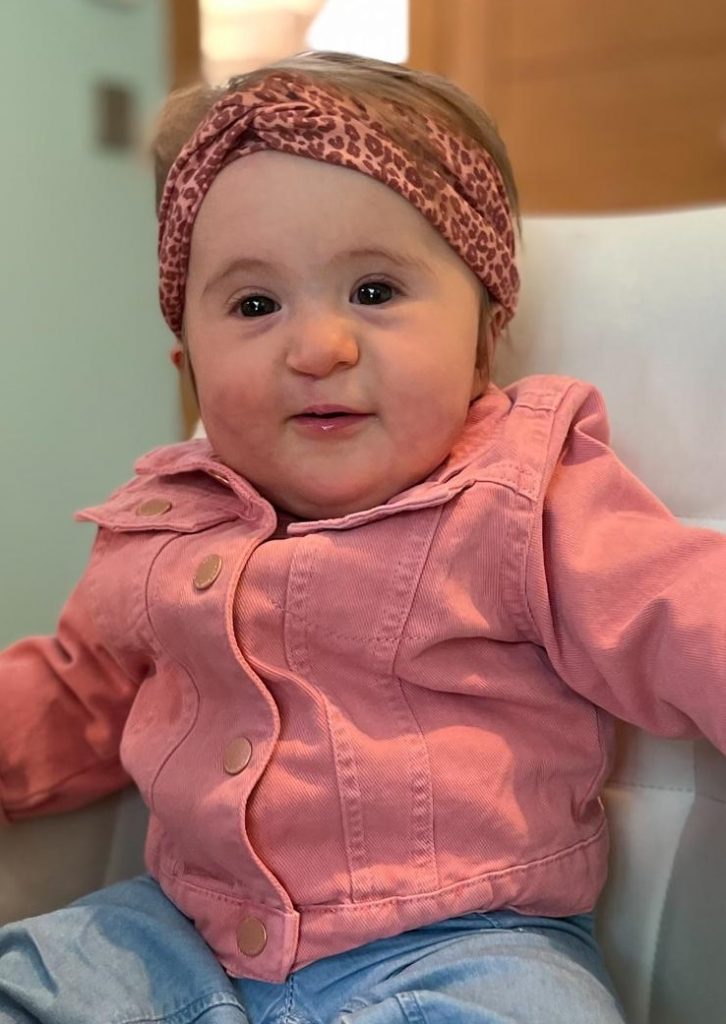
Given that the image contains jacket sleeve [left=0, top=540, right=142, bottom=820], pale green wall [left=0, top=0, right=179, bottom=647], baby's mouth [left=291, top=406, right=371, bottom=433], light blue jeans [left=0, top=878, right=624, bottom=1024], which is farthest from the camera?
pale green wall [left=0, top=0, right=179, bottom=647]

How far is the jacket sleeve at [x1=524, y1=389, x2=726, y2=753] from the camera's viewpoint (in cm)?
64

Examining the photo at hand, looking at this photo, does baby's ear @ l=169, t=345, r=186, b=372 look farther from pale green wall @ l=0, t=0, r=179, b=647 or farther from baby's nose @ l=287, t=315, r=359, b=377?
pale green wall @ l=0, t=0, r=179, b=647

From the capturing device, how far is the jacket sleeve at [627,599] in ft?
2.09

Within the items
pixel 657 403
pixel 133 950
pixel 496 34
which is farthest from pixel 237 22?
pixel 133 950

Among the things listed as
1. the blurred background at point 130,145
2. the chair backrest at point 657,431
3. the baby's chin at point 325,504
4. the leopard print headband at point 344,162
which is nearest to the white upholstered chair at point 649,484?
the chair backrest at point 657,431

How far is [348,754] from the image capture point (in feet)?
2.24

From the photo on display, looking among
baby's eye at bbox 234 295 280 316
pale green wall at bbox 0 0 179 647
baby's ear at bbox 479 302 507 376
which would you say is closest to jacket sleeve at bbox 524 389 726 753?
baby's ear at bbox 479 302 507 376

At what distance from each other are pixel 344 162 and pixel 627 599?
330mm

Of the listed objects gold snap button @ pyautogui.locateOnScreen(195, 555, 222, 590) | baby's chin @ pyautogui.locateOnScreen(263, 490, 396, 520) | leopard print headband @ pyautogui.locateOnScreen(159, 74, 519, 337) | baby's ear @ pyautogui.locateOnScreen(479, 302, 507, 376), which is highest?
leopard print headband @ pyautogui.locateOnScreen(159, 74, 519, 337)

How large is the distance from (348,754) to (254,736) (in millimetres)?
65

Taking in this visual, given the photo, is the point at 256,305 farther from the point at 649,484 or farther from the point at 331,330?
Result: the point at 649,484

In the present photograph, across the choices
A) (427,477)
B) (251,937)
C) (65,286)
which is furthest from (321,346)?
(65,286)

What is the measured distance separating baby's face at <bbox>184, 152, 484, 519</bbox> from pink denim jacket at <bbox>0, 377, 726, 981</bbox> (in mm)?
33

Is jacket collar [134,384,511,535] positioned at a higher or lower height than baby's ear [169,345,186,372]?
lower
